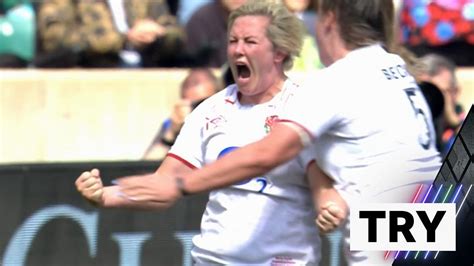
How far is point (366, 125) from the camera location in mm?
4109

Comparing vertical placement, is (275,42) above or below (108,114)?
above

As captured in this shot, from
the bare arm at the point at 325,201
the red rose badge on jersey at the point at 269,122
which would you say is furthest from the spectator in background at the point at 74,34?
the bare arm at the point at 325,201

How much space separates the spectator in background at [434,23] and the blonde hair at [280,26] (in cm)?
424

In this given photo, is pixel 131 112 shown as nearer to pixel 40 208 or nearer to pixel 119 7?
pixel 119 7

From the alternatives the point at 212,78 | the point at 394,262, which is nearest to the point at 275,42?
the point at 394,262

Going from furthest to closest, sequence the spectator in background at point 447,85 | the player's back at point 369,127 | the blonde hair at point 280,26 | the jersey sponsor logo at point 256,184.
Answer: the spectator in background at point 447,85 → the blonde hair at point 280,26 → the jersey sponsor logo at point 256,184 → the player's back at point 369,127

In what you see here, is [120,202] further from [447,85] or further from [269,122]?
[447,85]

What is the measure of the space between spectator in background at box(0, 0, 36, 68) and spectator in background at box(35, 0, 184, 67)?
7 cm

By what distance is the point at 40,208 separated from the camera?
6656 millimetres

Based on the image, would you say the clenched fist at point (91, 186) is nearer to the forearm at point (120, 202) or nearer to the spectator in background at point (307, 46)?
the forearm at point (120, 202)

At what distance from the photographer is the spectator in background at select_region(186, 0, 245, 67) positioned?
8.57 metres

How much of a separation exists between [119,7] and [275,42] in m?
4.03

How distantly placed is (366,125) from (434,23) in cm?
498

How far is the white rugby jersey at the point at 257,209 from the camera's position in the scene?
14.7 ft
